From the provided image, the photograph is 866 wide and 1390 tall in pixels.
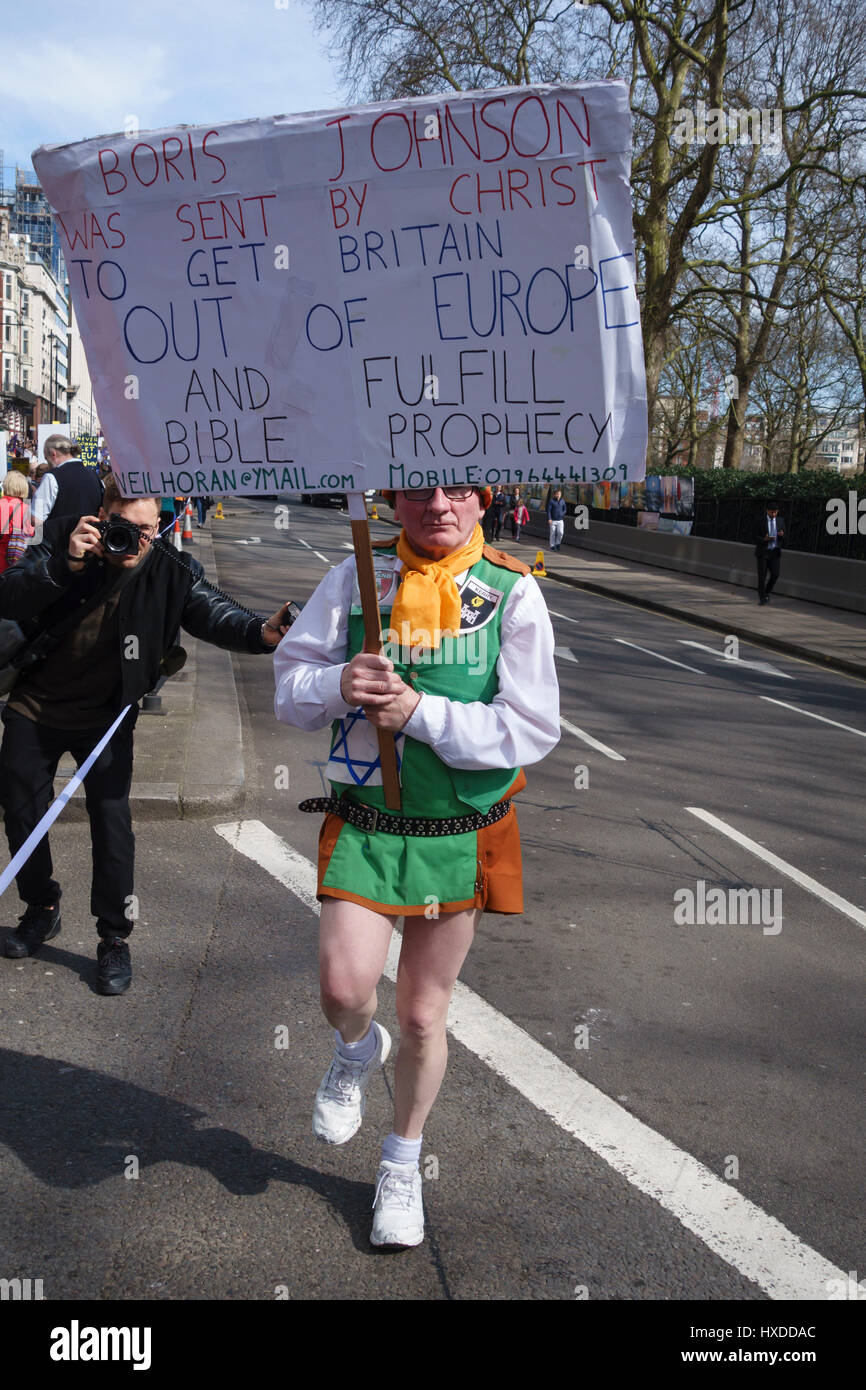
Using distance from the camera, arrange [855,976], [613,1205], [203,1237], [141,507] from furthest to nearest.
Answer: [855,976] < [141,507] < [613,1205] < [203,1237]

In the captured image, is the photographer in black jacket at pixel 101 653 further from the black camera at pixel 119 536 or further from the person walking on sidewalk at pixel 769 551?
the person walking on sidewalk at pixel 769 551

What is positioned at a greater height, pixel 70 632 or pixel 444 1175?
pixel 70 632

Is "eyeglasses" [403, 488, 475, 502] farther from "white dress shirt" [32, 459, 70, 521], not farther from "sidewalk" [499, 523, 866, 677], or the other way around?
"sidewalk" [499, 523, 866, 677]

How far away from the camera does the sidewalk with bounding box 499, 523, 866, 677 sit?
18.1 m

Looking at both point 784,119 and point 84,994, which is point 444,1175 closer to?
point 84,994

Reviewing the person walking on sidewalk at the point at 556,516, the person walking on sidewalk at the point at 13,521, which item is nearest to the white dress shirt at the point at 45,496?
the person walking on sidewalk at the point at 13,521

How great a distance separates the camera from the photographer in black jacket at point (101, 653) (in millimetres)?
4160

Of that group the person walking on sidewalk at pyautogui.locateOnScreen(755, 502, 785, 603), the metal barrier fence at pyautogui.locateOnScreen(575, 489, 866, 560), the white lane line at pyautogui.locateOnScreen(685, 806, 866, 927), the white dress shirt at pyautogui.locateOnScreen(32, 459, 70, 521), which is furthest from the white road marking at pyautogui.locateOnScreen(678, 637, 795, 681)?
the white dress shirt at pyautogui.locateOnScreen(32, 459, 70, 521)

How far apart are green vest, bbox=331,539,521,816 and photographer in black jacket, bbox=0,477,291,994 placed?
1226 millimetres

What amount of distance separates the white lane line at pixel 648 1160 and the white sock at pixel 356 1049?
0.84 meters

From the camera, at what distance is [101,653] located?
14.4 ft

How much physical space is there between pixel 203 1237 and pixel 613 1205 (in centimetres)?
108

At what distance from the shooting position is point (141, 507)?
4.16 metres
